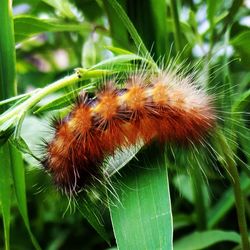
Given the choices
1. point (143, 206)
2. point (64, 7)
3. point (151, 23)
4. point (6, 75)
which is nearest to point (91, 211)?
point (143, 206)

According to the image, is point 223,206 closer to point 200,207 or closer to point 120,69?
point 200,207

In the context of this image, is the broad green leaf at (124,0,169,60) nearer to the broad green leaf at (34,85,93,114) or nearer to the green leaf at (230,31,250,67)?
the green leaf at (230,31,250,67)

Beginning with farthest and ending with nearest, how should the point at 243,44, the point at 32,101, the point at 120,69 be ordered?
the point at 243,44 < the point at 120,69 < the point at 32,101

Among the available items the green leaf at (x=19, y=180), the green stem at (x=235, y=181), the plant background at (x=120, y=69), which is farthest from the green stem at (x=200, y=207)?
the green leaf at (x=19, y=180)

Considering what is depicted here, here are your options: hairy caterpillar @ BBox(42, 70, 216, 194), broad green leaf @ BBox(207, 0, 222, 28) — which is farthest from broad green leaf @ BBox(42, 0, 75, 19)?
hairy caterpillar @ BBox(42, 70, 216, 194)

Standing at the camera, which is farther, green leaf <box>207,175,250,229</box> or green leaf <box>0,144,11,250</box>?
green leaf <box>207,175,250,229</box>

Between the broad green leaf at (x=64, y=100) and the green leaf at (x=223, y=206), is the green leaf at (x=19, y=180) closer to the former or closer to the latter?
the broad green leaf at (x=64, y=100)

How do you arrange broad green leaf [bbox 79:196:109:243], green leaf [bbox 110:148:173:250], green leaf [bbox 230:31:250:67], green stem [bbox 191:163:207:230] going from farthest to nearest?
1. green stem [bbox 191:163:207:230]
2. green leaf [bbox 230:31:250:67]
3. broad green leaf [bbox 79:196:109:243]
4. green leaf [bbox 110:148:173:250]
